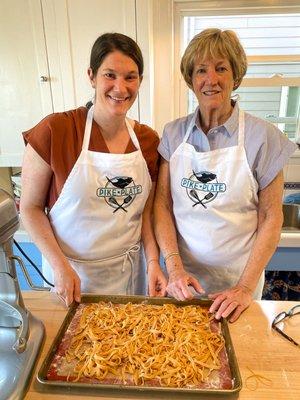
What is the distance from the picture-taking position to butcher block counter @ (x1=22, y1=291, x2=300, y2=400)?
739 millimetres

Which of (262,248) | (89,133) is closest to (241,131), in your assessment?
(262,248)

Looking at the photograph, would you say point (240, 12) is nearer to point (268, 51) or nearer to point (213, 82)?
point (268, 51)

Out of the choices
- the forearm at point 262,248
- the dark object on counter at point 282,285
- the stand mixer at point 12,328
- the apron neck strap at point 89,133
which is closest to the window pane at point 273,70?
the dark object on counter at point 282,285

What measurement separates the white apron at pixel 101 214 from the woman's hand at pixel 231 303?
412mm

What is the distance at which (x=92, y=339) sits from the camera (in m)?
0.88

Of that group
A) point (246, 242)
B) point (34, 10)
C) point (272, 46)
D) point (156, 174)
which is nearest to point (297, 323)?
point (246, 242)

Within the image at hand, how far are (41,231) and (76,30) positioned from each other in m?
1.42

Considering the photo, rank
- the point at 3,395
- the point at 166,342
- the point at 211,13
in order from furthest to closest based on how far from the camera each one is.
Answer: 1. the point at 211,13
2. the point at 166,342
3. the point at 3,395

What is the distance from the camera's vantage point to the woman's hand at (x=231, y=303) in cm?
97

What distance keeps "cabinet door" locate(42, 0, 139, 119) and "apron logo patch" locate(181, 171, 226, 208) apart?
1110 mm

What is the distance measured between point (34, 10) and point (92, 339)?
1965 millimetres

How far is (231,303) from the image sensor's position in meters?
0.99

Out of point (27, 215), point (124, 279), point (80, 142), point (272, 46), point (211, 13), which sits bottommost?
point (124, 279)

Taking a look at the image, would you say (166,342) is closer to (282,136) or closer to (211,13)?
(282,136)
